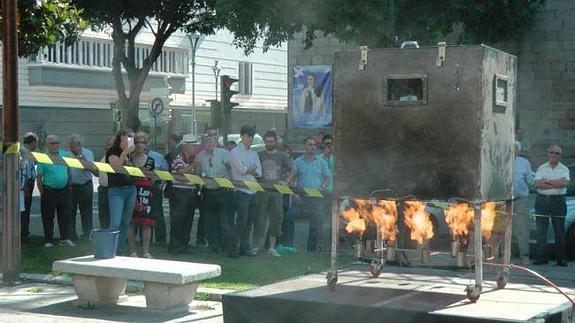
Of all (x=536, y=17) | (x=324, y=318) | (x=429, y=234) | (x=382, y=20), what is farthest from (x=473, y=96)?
(x=536, y=17)

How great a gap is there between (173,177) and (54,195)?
2.87 m

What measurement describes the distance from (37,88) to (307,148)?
88.3 feet

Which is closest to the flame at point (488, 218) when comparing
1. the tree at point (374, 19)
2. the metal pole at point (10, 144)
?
the metal pole at point (10, 144)

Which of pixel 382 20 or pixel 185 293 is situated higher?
pixel 382 20

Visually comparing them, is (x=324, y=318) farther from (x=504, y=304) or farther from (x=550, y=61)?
(x=550, y=61)

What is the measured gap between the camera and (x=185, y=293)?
9859 mm

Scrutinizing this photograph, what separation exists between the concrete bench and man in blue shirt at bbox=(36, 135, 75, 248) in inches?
171

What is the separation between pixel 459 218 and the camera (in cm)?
775

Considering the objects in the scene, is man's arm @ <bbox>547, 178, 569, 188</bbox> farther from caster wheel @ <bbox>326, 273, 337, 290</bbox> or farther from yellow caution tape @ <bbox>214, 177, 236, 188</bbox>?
caster wheel @ <bbox>326, 273, 337, 290</bbox>

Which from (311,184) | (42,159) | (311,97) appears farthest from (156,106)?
(42,159)

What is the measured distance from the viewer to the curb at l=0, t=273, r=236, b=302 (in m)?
10.5

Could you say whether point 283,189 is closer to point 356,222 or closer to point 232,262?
point 232,262

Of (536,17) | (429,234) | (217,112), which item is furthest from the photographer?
(536,17)

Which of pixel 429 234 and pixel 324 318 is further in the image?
pixel 429 234
